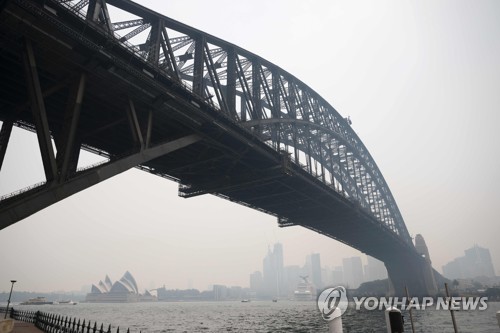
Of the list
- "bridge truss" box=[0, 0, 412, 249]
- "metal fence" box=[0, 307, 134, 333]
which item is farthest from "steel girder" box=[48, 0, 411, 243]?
"metal fence" box=[0, 307, 134, 333]

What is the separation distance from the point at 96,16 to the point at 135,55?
2.88 m

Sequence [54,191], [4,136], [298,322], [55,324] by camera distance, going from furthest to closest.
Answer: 1. [298,322]
2. [55,324]
3. [4,136]
4. [54,191]

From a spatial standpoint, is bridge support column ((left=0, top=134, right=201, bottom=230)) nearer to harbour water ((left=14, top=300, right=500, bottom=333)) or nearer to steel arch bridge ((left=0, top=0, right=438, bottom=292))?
steel arch bridge ((left=0, top=0, right=438, bottom=292))

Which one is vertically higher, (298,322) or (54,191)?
(54,191)

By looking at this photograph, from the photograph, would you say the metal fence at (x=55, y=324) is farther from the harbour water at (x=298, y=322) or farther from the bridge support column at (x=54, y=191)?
the harbour water at (x=298, y=322)

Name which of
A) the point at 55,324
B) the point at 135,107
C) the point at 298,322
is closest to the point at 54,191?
the point at 135,107

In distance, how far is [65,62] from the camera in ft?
59.5

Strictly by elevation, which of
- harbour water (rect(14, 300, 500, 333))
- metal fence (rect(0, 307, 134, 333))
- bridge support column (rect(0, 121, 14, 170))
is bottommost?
harbour water (rect(14, 300, 500, 333))

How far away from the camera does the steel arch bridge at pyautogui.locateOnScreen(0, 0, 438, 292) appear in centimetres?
1559

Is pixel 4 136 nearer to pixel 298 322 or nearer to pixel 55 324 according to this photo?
pixel 55 324

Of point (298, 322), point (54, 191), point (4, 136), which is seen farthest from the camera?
point (298, 322)

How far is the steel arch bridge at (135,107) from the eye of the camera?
15594 mm

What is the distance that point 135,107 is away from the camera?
22.6 metres

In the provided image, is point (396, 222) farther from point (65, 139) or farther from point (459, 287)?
point (65, 139)
